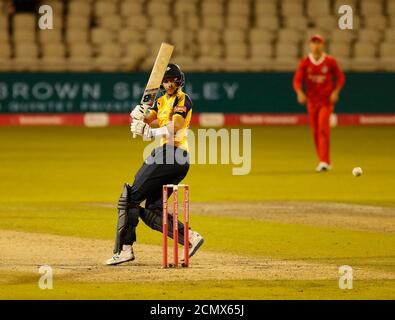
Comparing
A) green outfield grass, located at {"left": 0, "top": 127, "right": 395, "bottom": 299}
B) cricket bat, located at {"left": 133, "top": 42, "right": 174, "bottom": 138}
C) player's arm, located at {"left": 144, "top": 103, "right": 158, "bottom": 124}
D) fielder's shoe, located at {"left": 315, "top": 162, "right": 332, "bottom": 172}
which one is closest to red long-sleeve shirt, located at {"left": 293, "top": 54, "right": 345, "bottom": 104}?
fielder's shoe, located at {"left": 315, "top": 162, "right": 332, "bottom": 172}

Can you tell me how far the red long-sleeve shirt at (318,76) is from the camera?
18641 mm

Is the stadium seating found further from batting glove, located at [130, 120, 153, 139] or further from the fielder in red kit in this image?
batting glove, located at [130, 120, 153, 139]

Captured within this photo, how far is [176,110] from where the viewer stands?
10148mm

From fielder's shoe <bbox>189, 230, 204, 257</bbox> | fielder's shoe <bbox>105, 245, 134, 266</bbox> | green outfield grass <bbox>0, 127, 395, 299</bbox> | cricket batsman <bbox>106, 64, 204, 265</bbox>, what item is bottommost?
green outfield grass <bbox>0, 127, 395, 299</bbox>

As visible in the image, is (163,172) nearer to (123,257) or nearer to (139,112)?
(139,112)

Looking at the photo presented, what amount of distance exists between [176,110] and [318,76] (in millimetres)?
8944

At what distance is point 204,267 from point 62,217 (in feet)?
12.3

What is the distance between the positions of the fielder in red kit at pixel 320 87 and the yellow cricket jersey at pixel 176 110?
823 centimetres

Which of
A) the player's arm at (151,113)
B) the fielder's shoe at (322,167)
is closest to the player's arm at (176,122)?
the player's arm at (151,113)

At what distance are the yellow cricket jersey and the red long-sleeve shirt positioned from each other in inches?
331

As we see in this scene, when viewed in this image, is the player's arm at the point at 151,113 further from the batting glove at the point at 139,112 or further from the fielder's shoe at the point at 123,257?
the fielder's shoe at the point at 123,257

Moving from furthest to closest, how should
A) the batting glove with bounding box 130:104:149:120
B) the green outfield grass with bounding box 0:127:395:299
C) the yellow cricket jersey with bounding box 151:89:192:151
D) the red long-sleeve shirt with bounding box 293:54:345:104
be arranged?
1. the red long-sleeve shirt with bounding box 293:54:345:104
2. the yellow cricket jersey with bounding box 151:89:192:151
3. the batting glove with bounding box 130:104:149:120
4. the green outfield grass with bounding box 0:127:395:299

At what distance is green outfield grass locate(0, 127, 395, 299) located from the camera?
30.4 ft

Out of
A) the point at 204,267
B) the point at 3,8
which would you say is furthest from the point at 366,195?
the point at 3,8
